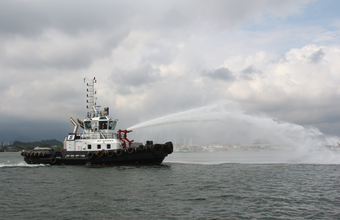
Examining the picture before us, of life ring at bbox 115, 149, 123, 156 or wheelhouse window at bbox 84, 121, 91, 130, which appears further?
wheelhouse window at bbox 84, 121, 91, 130

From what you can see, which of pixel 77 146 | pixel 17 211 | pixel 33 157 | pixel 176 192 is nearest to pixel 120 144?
pixel 77 146

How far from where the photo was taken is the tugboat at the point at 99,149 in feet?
111

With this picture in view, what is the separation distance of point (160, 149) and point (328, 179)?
18.8 metres

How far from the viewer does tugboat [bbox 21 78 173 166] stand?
111 ft

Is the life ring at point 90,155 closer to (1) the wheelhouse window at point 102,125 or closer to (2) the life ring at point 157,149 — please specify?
(1) the wheelhouse window at point 102,125

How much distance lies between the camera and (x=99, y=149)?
118ft

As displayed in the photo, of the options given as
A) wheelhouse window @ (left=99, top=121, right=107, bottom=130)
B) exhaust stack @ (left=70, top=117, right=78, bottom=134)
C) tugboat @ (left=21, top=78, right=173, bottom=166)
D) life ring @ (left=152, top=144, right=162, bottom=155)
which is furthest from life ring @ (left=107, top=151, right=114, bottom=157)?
exhaust stack @ (left=70, top=117, right=78, bottom=134)

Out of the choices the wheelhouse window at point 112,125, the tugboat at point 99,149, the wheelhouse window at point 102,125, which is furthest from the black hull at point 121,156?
the wheelhouse window at point 112,125

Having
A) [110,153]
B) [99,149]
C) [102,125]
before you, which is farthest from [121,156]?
[102,125]

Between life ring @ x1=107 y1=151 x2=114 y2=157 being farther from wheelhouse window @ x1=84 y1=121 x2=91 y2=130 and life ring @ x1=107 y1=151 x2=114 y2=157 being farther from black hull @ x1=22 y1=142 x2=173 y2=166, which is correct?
wheelhouse window @ x1=84 y1=121 x2=91 y2=130

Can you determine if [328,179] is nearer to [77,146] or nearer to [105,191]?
[105,191]

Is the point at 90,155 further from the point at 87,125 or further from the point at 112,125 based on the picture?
the point at 112,125

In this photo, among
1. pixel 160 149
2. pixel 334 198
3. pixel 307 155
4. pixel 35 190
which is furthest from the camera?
pixel 307 155

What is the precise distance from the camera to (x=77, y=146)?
3647 cm
